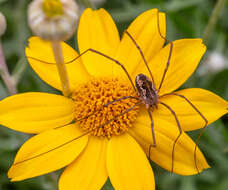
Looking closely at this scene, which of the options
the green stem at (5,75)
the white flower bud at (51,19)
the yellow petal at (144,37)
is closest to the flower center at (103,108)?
the yellow petal at (144,37)

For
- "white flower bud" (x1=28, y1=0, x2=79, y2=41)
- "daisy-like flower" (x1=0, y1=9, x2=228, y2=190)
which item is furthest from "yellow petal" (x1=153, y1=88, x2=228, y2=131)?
"white flower bud" (x1=28, y1=0, x2=79, y2=41)

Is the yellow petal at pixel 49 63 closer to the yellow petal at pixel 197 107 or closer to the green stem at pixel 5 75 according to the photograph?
the green stem at pixel 5 75

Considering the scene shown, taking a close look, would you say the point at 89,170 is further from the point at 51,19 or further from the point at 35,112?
the point at 51,19

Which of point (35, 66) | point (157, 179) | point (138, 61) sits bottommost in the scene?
point (157, 179)

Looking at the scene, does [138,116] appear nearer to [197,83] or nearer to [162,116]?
[162,116]

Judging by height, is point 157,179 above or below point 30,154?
below

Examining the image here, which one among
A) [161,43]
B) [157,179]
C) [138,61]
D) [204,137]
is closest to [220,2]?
[161,43]

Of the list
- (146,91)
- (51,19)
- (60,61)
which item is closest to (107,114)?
(146,91)
